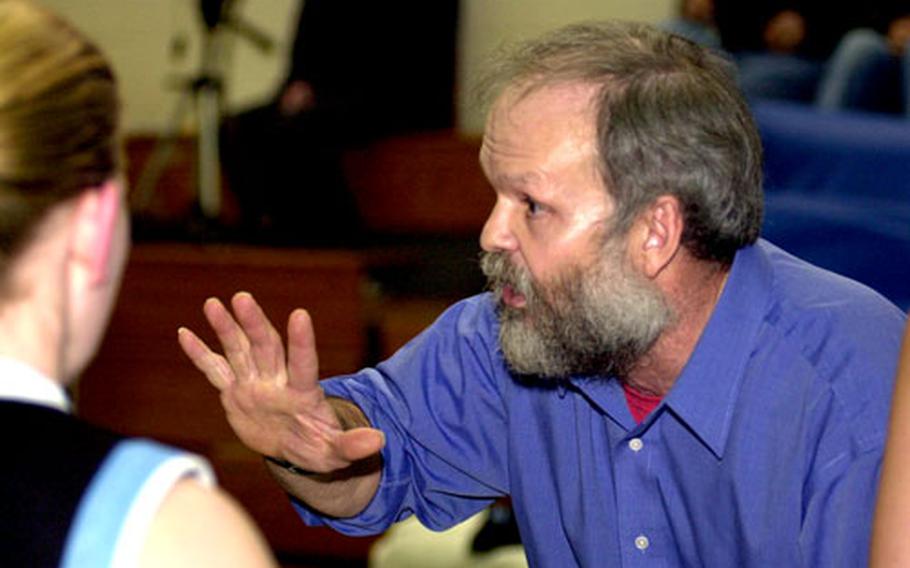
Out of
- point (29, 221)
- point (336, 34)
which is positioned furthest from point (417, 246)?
point (29, 221)

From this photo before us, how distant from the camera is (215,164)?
524 centimetres

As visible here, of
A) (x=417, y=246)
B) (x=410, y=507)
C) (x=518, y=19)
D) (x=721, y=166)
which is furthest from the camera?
(x=518, y=19)

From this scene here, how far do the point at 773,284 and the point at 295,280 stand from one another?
2339 mm

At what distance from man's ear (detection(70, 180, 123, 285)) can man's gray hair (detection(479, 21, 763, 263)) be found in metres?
0.84

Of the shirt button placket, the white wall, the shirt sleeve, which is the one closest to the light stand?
the white wall

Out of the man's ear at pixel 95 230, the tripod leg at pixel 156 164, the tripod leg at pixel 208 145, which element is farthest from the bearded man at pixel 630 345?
the tripod leg at pixel 156 164

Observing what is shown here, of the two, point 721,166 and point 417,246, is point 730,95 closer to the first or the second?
point 721,166

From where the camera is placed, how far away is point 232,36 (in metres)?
6.23

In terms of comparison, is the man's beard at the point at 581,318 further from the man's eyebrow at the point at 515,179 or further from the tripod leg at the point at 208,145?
the tripod leg at the point at 208,145

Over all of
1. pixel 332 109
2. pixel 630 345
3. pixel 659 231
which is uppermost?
pixel 659 231

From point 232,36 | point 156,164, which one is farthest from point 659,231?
point 232,36

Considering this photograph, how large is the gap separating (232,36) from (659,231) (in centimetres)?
474

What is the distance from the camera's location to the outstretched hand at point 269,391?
1674 millimetres

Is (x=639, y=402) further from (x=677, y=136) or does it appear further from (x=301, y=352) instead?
(x=301, y=352)
